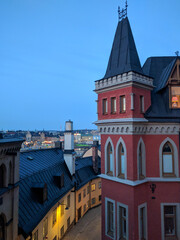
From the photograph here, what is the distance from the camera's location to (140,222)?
40.9ft

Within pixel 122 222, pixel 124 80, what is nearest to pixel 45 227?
pixel 122 222

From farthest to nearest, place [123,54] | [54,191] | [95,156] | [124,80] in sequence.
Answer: [95,156] → [54,191] → [123,54] → [124,80]

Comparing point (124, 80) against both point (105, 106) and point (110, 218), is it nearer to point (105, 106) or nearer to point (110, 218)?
point (105, 106)

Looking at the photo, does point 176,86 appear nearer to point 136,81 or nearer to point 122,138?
point 136,81

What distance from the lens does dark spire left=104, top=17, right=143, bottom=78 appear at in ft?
46.3

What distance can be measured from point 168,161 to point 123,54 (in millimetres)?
9432

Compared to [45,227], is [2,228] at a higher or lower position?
higher

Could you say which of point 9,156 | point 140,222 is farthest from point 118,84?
point 140,222

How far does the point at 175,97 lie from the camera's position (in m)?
14.1

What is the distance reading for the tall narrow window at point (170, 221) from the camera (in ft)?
42.5

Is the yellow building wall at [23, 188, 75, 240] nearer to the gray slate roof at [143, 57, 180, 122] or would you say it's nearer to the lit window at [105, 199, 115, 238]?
the lit window at [105, 199, 115, 238]

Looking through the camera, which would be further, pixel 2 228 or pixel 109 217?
pixel 109 217

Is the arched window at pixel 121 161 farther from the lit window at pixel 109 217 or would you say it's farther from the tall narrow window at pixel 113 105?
the tall narrow window at pixel 113 105

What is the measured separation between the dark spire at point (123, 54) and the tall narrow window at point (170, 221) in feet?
35.6
